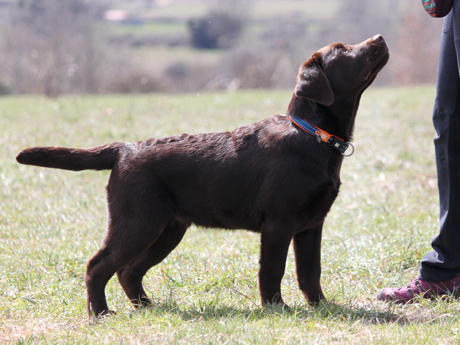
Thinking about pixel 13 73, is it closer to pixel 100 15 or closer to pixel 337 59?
pixel 100 15

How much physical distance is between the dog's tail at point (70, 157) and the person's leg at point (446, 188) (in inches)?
63.6

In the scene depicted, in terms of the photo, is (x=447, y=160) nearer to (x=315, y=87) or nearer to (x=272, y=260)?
(x=315, y=87)

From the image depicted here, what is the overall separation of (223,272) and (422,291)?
1116mm

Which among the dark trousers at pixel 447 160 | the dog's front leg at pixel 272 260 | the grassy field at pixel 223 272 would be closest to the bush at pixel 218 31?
the grassy field at pixel 223 272

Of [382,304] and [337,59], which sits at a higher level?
[337,59]

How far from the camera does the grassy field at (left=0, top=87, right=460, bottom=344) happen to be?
8.61 feet

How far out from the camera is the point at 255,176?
2.98 meters

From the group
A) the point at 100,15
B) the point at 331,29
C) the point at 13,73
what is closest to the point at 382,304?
the point at 13,73

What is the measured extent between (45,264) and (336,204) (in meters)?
2.67

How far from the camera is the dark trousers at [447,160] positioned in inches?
117

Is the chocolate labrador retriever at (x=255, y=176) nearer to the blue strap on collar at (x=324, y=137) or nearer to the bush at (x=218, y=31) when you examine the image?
the blue strap on collar at (x=324, y=137)

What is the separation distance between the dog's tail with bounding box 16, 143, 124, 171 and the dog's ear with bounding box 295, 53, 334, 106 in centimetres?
100

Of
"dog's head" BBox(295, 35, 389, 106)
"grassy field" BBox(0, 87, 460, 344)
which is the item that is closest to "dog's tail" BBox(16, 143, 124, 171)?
"grassy field" BBox(0, 87, 460, 344)

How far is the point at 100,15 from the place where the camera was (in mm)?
29438
